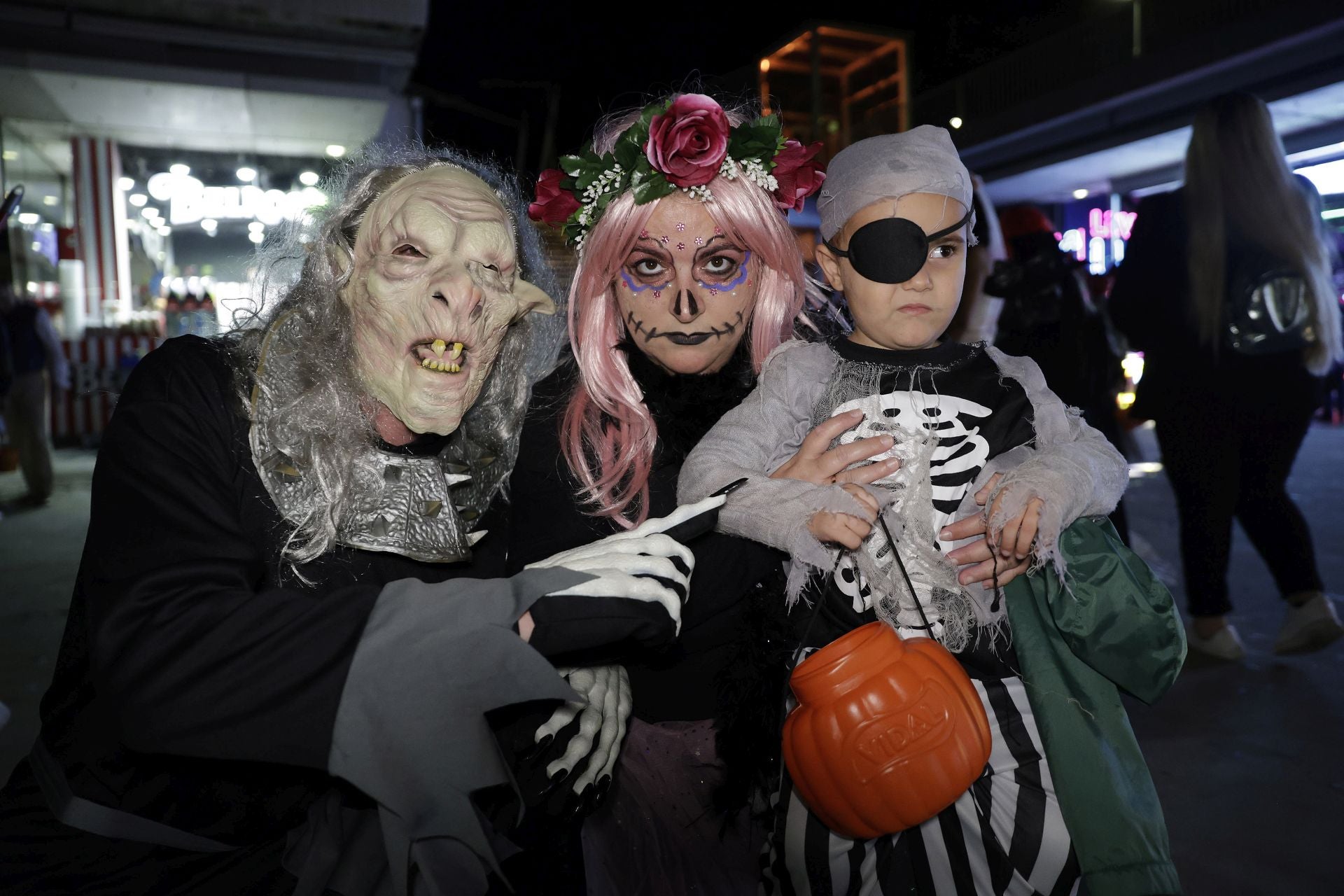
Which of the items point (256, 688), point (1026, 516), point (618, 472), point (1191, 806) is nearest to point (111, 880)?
point (256, 688)

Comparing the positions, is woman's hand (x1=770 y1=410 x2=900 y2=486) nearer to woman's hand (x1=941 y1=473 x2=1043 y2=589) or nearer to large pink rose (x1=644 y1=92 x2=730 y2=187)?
woman's hand (x1=941 y1=473 x2=1043 y2=589)

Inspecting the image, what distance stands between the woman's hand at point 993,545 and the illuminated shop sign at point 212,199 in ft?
31.6

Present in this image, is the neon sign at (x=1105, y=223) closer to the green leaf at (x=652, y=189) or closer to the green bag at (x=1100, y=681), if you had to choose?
the green leaf at (x=652, y=189)

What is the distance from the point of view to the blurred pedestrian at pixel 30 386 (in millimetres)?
5996

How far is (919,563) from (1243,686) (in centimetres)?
231

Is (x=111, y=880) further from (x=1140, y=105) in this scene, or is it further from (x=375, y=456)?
(x=1140, y=105)

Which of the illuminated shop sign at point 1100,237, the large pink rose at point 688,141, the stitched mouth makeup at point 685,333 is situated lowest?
the stitched mouth makeup at point 685,333

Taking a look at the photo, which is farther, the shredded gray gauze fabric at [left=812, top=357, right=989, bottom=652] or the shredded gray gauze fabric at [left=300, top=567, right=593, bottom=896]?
the shredded gray gauze fabric at [left=812, top=357, right=989, bottom=652]

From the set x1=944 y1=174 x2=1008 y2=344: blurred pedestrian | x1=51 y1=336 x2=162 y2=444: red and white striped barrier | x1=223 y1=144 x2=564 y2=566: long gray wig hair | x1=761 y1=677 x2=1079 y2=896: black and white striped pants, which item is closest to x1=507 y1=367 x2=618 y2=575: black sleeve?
x1=223 y1=144 x2=564 y2=566: long gray wig hair

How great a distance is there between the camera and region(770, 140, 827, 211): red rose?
1741 mm

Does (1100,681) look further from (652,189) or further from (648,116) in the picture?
(648,116)

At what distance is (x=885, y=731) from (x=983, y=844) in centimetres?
31

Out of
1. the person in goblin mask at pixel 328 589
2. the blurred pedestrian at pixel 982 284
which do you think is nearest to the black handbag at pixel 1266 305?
the blurred pedestrian at pixel 982 284

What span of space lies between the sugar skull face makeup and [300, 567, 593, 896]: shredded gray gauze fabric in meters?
0.75
